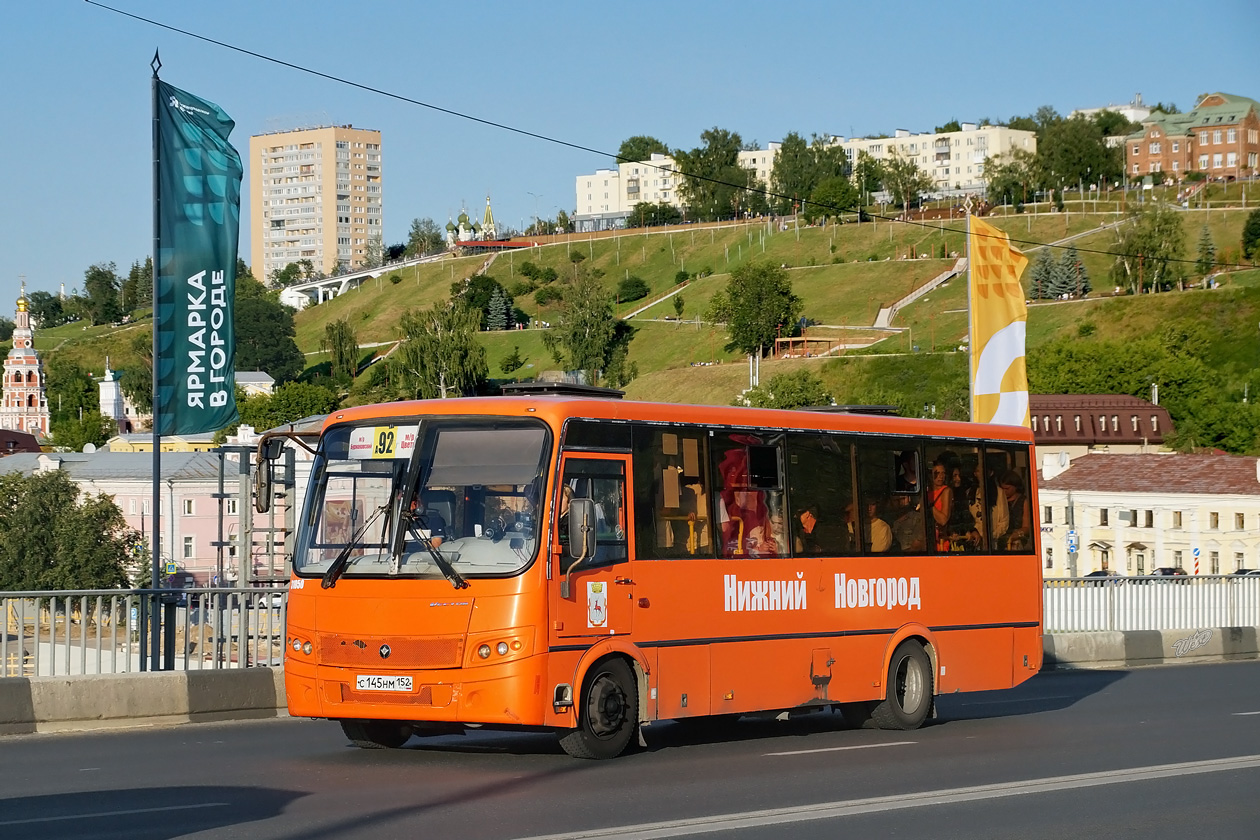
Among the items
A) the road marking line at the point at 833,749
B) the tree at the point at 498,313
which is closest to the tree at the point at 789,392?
the tree at the point at 498,313

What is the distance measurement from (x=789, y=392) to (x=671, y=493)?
108 meters

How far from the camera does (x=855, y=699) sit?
15281 mm

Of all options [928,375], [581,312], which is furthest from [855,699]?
[581,312]

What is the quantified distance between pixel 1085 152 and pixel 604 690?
7574 inches

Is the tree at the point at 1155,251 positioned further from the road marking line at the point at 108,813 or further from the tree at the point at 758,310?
the road marking line at the point at 108,813

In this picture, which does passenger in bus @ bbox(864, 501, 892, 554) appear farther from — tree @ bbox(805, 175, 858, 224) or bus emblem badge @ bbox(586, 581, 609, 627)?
tree @ bbox(805, 175, 858, 224)

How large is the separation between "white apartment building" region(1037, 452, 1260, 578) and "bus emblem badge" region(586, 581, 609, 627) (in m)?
59.8

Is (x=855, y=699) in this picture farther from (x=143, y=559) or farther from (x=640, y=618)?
(x=143, y=559)

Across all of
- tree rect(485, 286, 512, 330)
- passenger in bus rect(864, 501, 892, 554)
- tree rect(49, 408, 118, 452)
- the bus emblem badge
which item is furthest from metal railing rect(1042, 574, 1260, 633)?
tree rect(49, 408, 118, 452)

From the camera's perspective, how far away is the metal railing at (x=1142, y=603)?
2680 centimetres

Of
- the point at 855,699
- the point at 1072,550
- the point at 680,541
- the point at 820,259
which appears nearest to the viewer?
the point at 680,541

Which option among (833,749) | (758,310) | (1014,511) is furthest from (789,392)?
(833,749)

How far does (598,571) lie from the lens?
1275cm

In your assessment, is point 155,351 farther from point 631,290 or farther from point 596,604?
point 631,290
